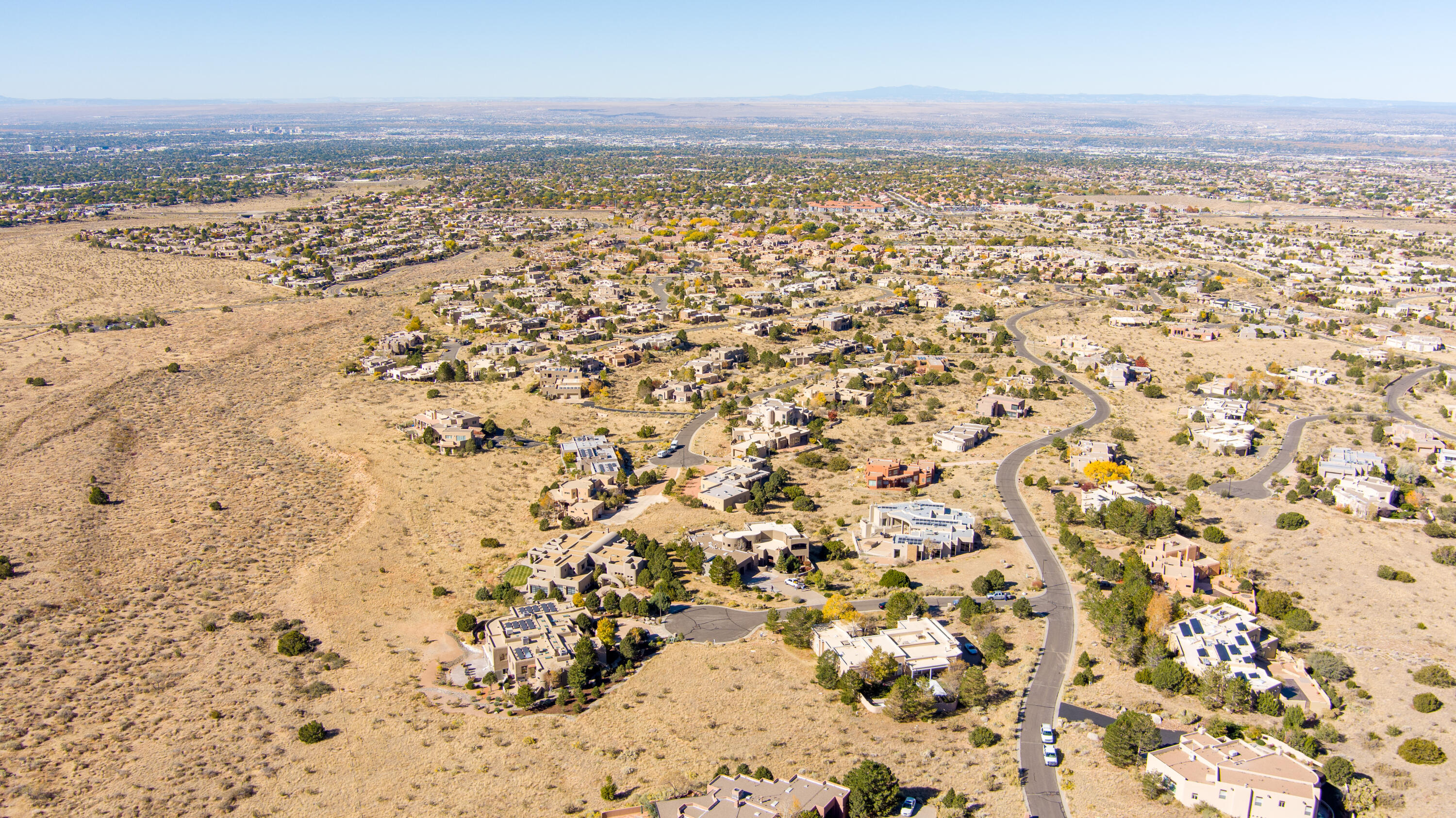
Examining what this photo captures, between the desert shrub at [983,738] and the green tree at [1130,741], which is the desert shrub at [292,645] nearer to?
the desert shrub at [983,738]

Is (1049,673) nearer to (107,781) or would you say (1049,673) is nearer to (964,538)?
(964,538)

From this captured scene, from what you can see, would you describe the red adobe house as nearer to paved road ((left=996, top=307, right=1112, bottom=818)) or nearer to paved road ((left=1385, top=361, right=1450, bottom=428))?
paved road ((left=996, top=307, right=1112, bottom=818))

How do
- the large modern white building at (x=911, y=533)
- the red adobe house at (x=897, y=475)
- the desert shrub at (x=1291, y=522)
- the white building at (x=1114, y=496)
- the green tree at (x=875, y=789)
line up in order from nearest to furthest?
the green tree at (x=875, y=789)
the large modern white building at (x=911, y=533)
the desert shrub at (x=1291, y=522)
the white building at (x=1114, y=496)
the red adobe house at (x=897, y=475)

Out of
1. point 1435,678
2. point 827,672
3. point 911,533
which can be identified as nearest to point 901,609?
point 827,672

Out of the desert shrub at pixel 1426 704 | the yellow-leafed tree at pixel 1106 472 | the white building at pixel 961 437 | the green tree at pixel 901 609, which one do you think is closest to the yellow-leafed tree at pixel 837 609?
the green tree at pixel 901 609

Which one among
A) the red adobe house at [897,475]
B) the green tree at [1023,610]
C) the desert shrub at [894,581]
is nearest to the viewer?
the green tree at [1023,610]

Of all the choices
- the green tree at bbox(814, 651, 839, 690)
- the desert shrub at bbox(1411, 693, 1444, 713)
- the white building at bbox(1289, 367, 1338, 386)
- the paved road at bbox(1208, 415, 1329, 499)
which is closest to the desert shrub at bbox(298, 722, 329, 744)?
the green tree at bbox(814, 651, 839, 690)

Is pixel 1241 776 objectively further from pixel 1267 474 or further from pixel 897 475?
pixel 1267 474
